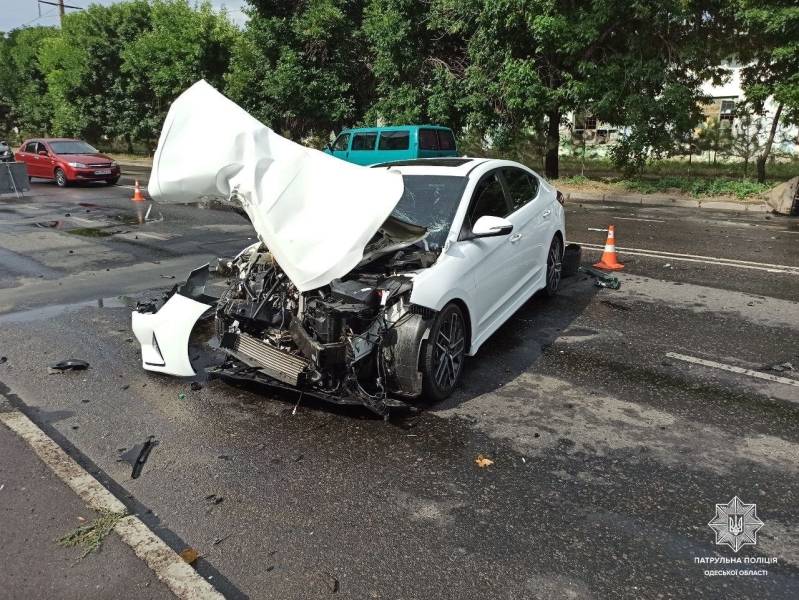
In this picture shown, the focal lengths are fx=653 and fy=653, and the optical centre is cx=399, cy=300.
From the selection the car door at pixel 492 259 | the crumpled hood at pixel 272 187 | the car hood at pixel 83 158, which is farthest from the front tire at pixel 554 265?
the car hood at pixel 83 158

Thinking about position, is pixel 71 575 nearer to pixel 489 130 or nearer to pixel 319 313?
pixel 319 313

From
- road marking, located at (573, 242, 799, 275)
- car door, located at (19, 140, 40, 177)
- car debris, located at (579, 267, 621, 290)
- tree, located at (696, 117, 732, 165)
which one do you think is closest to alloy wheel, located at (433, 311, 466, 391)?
car debris, located at (579, 267, 621, 290)

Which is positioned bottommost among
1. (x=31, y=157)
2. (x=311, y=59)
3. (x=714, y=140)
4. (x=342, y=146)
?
(x=31, y=157)

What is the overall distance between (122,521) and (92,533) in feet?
0.50

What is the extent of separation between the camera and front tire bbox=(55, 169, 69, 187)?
21734 millimetres

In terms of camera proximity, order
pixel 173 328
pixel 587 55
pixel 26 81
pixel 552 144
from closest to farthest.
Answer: pixel 173 328
pixel 587 55
pixel 552 144
pixel 26 81

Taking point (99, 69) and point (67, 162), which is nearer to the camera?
point (67, 162)

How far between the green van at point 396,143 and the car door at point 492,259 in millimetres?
11824

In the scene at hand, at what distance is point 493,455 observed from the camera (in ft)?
13.9

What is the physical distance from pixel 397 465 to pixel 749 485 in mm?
2099

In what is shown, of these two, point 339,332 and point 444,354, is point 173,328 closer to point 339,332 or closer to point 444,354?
point 339,332

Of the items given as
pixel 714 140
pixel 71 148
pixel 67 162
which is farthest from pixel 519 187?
pixel 71 148

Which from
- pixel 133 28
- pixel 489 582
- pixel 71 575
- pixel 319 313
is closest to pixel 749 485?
pixel 489 582

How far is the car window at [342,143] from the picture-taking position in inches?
787
